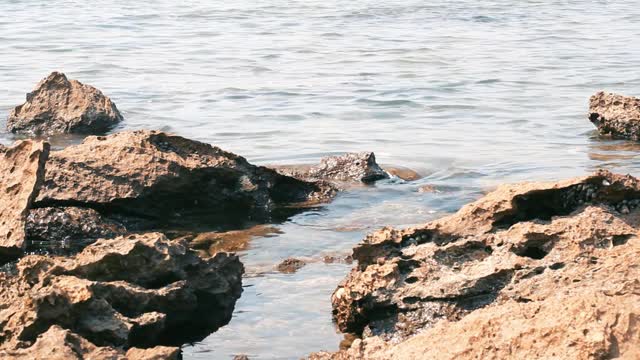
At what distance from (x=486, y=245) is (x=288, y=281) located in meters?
1.37

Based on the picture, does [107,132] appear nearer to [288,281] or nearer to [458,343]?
[288,281]

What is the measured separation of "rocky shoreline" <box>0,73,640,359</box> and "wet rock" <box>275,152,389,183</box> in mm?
1627

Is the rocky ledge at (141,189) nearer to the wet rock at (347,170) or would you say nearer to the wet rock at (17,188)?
the wet rock at (17,188)

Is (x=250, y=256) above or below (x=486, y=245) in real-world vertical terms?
below

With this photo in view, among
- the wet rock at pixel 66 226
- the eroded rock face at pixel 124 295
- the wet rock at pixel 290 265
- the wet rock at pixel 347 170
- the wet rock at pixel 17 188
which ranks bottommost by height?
the wet rock at pixel 347 170

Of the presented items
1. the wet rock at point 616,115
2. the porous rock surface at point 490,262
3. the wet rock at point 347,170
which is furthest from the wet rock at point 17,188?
the wet rock at point 616,115

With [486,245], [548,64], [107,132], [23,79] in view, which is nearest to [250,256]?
[486,245]

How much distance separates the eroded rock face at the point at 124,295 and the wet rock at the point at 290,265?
0.60 m

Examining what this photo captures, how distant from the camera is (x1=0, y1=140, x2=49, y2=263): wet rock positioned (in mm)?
5586

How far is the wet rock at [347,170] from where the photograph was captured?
8.95 m

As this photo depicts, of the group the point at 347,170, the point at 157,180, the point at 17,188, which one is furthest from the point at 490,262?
the point at 347,170

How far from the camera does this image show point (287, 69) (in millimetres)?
17359

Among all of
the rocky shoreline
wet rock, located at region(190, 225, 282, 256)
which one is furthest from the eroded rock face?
wet rock, located at region(190, 225, 282, 256)

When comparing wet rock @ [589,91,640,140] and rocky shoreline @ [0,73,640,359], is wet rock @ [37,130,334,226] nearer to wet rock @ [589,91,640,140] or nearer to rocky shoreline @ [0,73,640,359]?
rocky shoreline @ [0,73,640,359]
